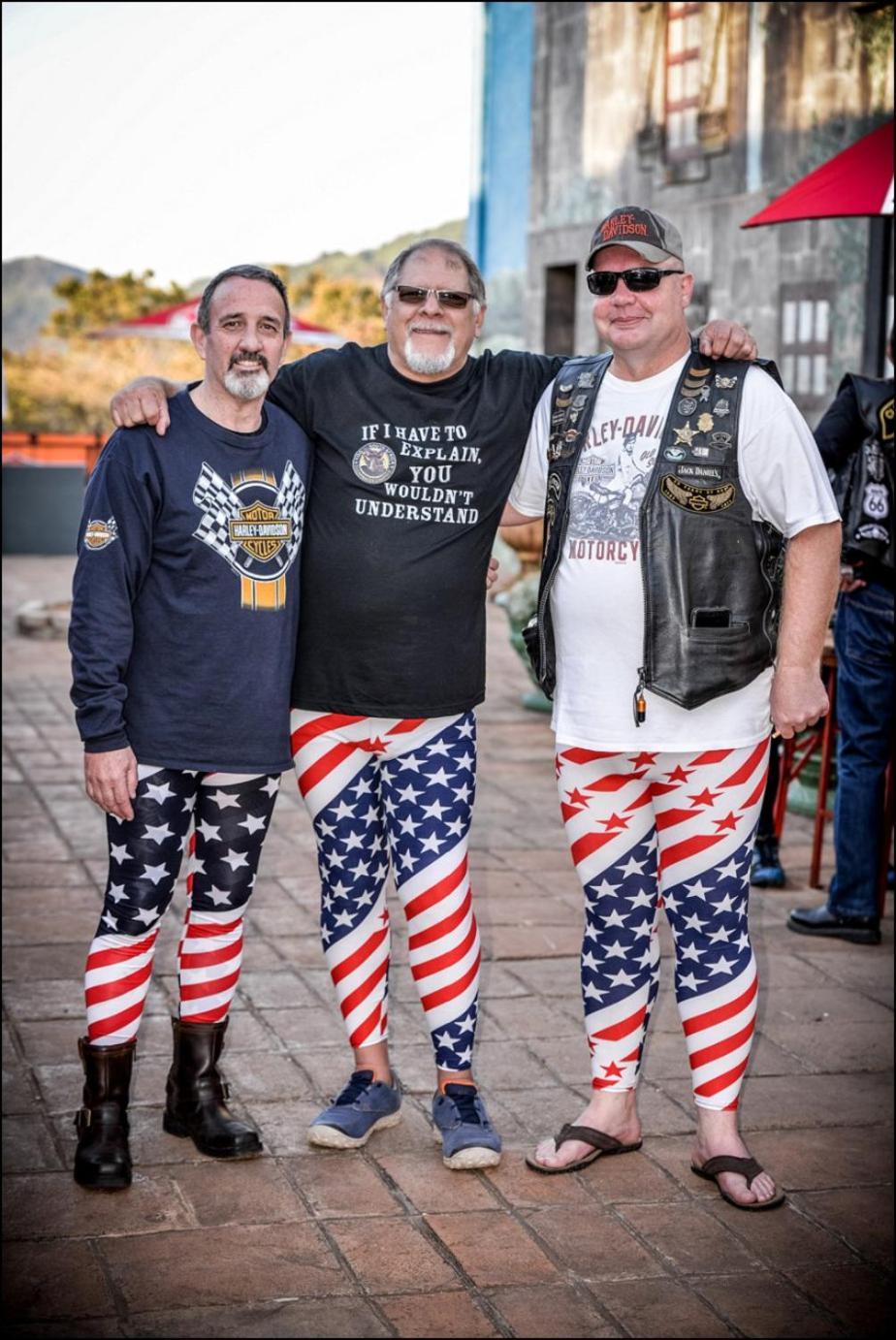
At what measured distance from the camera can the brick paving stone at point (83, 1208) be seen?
340 centimetres

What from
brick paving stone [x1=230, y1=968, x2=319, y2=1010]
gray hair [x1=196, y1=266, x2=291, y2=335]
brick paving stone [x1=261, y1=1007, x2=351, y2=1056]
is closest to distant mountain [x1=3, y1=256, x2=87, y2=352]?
brick paving stone [x1=230, y1=968, x2=319, y2=1010]

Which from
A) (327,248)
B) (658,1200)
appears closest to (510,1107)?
(658,1200)

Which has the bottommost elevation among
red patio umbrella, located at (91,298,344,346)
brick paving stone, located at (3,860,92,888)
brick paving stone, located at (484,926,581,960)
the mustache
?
brick paving stone, located at (484,926,581,960)

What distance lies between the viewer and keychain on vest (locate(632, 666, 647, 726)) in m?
3.51

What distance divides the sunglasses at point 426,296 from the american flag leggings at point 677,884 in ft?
3.24

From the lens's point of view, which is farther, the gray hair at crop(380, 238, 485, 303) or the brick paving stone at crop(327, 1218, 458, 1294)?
the gray hair at crop(380, 238, 485, 303)

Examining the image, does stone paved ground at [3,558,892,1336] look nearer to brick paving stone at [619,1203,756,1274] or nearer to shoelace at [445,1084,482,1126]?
brick paving stone at [619,1203,756,1274]

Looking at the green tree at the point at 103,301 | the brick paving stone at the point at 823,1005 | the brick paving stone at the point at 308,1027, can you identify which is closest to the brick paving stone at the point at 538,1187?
the brick paving stone at the point at 308,1027

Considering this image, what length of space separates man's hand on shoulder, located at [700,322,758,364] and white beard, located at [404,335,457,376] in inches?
21.5

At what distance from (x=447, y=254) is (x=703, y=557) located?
89 centimetres

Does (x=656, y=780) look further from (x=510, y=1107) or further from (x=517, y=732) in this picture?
(x=517, y=732)

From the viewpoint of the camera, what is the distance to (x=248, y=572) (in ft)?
11.8

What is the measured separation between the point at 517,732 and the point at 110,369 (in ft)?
151

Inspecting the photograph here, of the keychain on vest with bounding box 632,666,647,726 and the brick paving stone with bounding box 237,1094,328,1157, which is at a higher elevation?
the keychain on vest with bounding box 632,666,647,726
